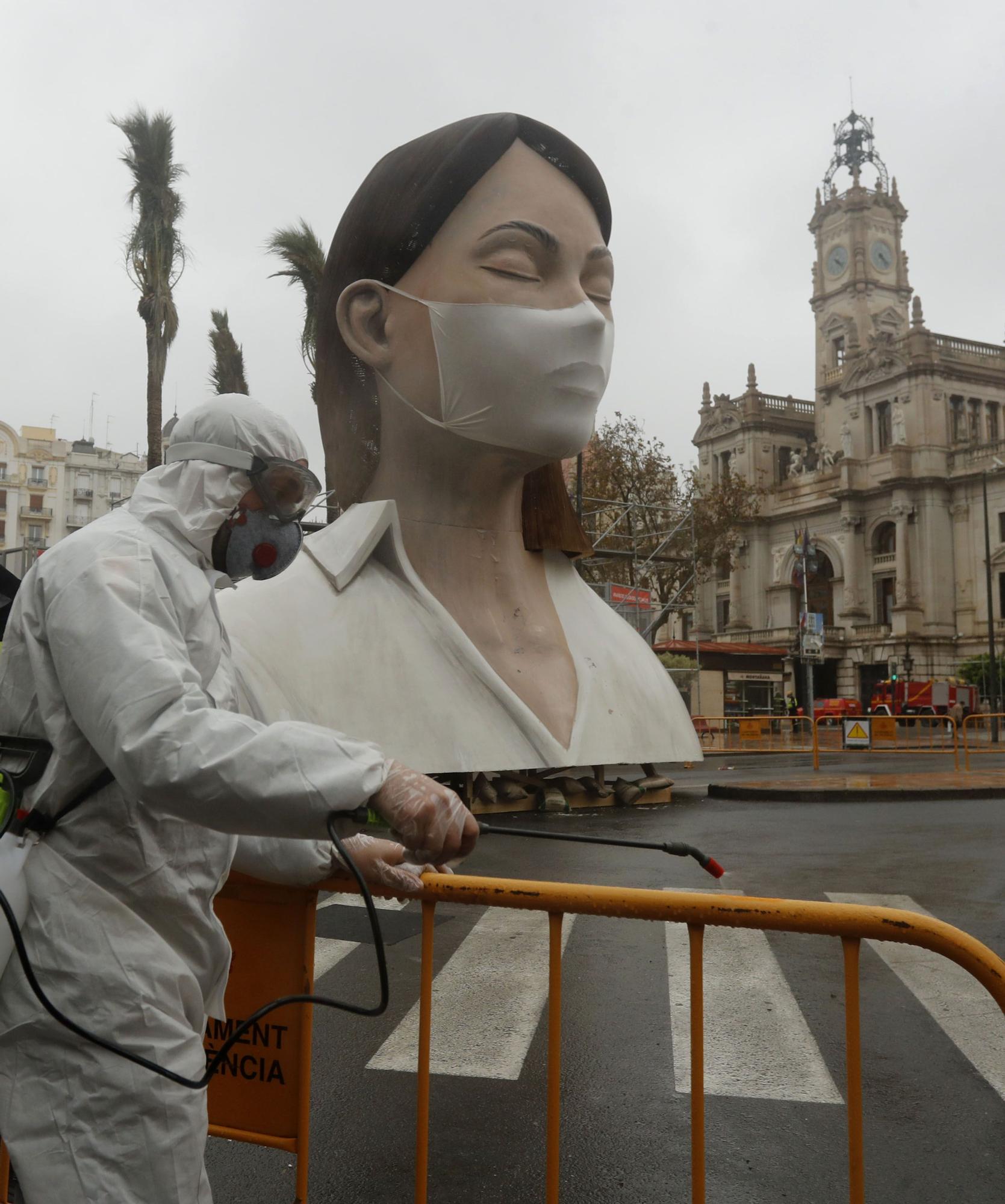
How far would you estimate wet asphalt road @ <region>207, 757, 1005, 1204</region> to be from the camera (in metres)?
3.03

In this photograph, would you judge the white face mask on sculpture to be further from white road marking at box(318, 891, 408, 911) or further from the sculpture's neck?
white road marking at box(318, 891, 408, 911)

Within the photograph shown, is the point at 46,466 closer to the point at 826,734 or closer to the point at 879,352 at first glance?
the point at 879,352

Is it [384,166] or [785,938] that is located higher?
[384,166]

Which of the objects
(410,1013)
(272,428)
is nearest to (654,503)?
(410,1013)

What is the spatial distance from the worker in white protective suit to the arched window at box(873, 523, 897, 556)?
52445 millimetres

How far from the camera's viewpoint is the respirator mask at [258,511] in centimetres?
216

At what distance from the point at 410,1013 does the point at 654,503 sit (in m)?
27.3

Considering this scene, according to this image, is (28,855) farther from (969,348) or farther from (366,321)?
(969,348)

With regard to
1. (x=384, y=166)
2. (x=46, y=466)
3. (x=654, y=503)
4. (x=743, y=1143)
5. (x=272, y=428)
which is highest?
(x=46, y=466)

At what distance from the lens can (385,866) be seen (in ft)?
7.30

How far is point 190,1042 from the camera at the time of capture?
1848mm

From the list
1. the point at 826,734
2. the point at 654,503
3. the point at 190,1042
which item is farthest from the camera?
the point at 654,503

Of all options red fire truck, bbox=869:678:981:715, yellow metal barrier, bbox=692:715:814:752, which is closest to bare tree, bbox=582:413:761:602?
yellow metal barrier, bbox=692:715:814:752

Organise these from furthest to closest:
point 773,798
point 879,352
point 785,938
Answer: point 879,352 < point 773,798 < point 785,938
